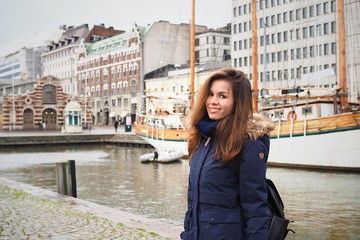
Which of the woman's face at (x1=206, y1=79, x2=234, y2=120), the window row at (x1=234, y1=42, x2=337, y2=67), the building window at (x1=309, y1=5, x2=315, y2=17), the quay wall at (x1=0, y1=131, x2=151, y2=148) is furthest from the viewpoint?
the building window at (x1=309, y1=5, x2=315, y2=17)

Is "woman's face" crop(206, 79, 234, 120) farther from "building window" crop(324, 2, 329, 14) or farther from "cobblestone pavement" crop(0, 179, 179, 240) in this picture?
"building window" crop(324, 2, 329, 14)

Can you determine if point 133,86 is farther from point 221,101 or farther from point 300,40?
point 221,101

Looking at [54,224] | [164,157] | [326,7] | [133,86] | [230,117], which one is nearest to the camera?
[230,117]

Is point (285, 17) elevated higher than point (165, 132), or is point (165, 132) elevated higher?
point (285, 17)

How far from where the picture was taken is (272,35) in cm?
6994

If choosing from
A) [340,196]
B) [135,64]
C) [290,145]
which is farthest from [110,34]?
[340,196]

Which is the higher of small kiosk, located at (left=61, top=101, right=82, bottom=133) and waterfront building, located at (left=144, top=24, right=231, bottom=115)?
waterfront building, located at (left=144, top=24, right=231, bottom=115)

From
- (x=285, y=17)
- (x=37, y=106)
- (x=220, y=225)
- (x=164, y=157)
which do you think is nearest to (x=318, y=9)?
(x=285, y=17)

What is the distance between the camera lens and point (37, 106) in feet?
242

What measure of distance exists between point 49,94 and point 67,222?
68171mm

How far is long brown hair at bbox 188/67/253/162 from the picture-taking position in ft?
11.4

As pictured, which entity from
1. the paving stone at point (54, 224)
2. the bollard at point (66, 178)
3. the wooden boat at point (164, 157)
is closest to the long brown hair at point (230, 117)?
the paving stone at point (54, 224)

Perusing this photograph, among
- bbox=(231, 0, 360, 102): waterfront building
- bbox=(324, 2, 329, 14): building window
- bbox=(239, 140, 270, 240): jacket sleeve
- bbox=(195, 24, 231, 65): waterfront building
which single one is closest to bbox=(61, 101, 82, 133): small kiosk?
bbox=(231, 0, 360, 102): waterfront building

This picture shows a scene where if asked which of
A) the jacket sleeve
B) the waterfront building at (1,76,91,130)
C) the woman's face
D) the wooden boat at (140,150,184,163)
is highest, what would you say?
the waterfront building at (1,76,91,130)
